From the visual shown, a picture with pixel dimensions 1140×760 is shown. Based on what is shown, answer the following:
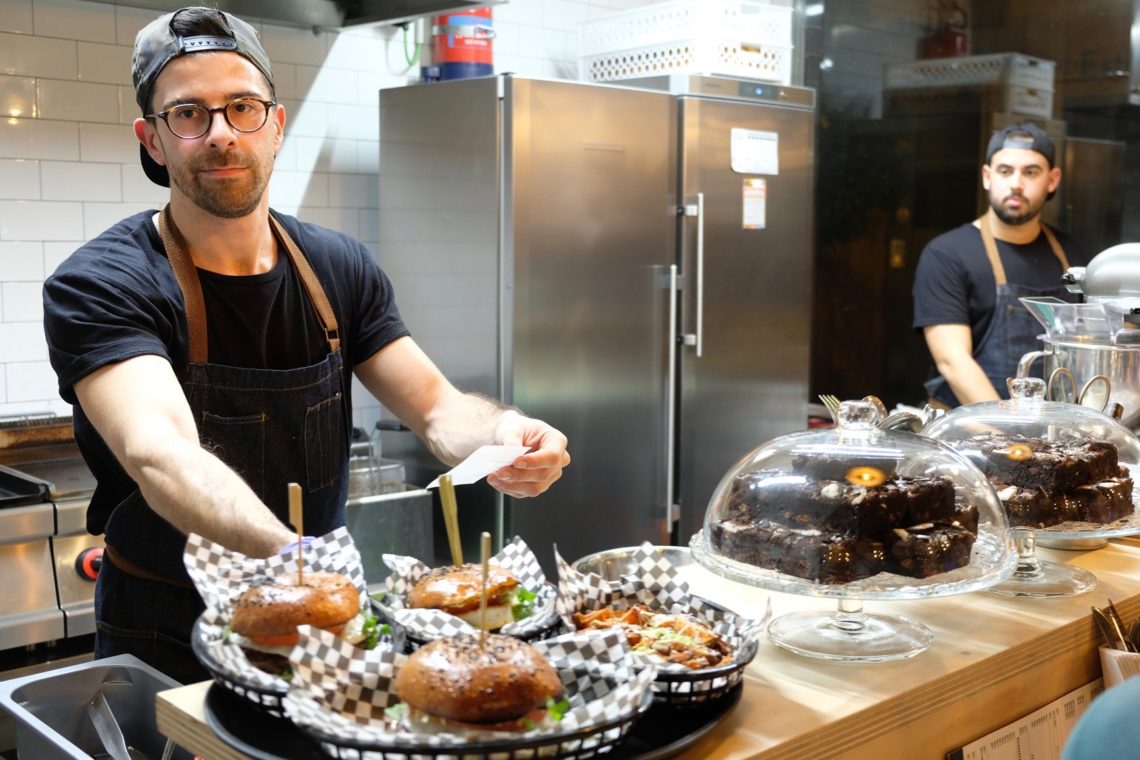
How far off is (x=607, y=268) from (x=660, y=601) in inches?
98.5


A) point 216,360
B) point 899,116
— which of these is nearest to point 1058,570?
point 216,360

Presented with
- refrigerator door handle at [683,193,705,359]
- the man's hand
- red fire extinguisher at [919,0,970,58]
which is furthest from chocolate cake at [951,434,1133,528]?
red fire extinguisher at [919,0,970,58]

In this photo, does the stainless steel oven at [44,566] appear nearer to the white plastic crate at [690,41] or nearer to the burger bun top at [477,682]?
the burger bun top at [477,682]

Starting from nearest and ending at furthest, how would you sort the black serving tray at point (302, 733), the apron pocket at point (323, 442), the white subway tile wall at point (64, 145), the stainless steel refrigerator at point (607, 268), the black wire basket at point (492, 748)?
1. the black wire basket at point (492, 748)
2. the black serving tray at point (302, 733)
3. the apron pocket at point (323, 442)
4. the white subway tile wall at point (64, 145)
5. the stainless steel refrigerator at point (607, 268)

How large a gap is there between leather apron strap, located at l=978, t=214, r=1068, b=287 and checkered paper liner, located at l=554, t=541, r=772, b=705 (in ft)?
8.66

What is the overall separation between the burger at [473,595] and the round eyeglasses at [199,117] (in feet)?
3.22

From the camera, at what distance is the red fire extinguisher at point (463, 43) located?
4.11 metres

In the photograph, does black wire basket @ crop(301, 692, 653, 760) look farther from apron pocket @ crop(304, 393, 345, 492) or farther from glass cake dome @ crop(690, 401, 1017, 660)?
apron pocket @ crop(304, 393, 345, 492)

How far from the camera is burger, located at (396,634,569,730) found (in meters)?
1.13

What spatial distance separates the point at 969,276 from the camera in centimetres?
391

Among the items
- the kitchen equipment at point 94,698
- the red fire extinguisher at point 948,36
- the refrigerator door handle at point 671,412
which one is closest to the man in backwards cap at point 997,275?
the refrigerator door handle at point 671,412

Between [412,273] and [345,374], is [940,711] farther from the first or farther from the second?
[412,273]

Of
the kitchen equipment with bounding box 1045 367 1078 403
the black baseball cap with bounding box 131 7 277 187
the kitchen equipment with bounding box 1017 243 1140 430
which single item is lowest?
the kitchen equipment with bounding box 1045 367 1078 403

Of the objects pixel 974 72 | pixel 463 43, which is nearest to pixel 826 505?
pixel 463 43
